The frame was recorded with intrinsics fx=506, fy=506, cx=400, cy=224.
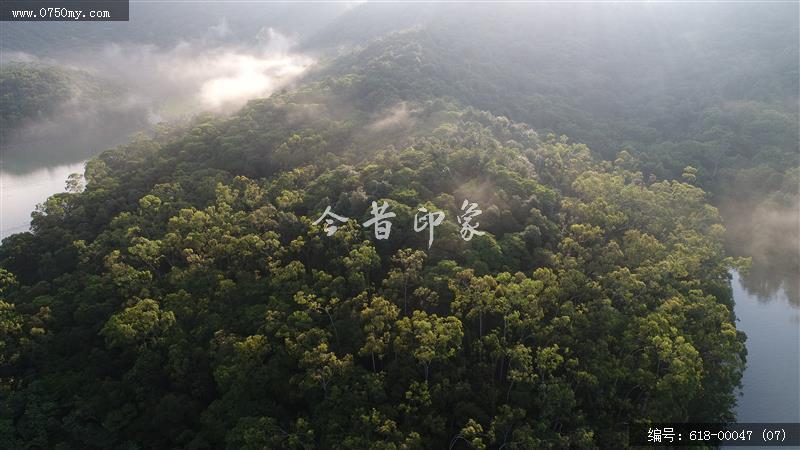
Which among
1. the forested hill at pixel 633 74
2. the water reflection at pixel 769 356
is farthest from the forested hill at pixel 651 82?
the water reflection at pixel 769 356

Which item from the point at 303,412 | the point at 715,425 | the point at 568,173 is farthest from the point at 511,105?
the point at 303,412

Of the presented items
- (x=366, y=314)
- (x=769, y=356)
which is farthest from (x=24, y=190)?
(x=769, y=356)

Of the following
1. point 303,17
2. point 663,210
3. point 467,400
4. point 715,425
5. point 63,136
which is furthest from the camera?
point 303,17

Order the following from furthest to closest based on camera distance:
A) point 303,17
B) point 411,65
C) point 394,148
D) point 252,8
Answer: point 252,8 < point 303,17 < point 411,65 < point 394,148

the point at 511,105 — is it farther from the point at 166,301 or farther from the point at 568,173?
the point at 166,301

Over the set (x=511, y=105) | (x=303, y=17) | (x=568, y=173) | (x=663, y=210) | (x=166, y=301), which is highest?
(x=303, y=17)

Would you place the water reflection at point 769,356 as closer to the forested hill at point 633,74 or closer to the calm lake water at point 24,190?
the forested hill at point 633,74

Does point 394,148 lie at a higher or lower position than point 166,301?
higher
